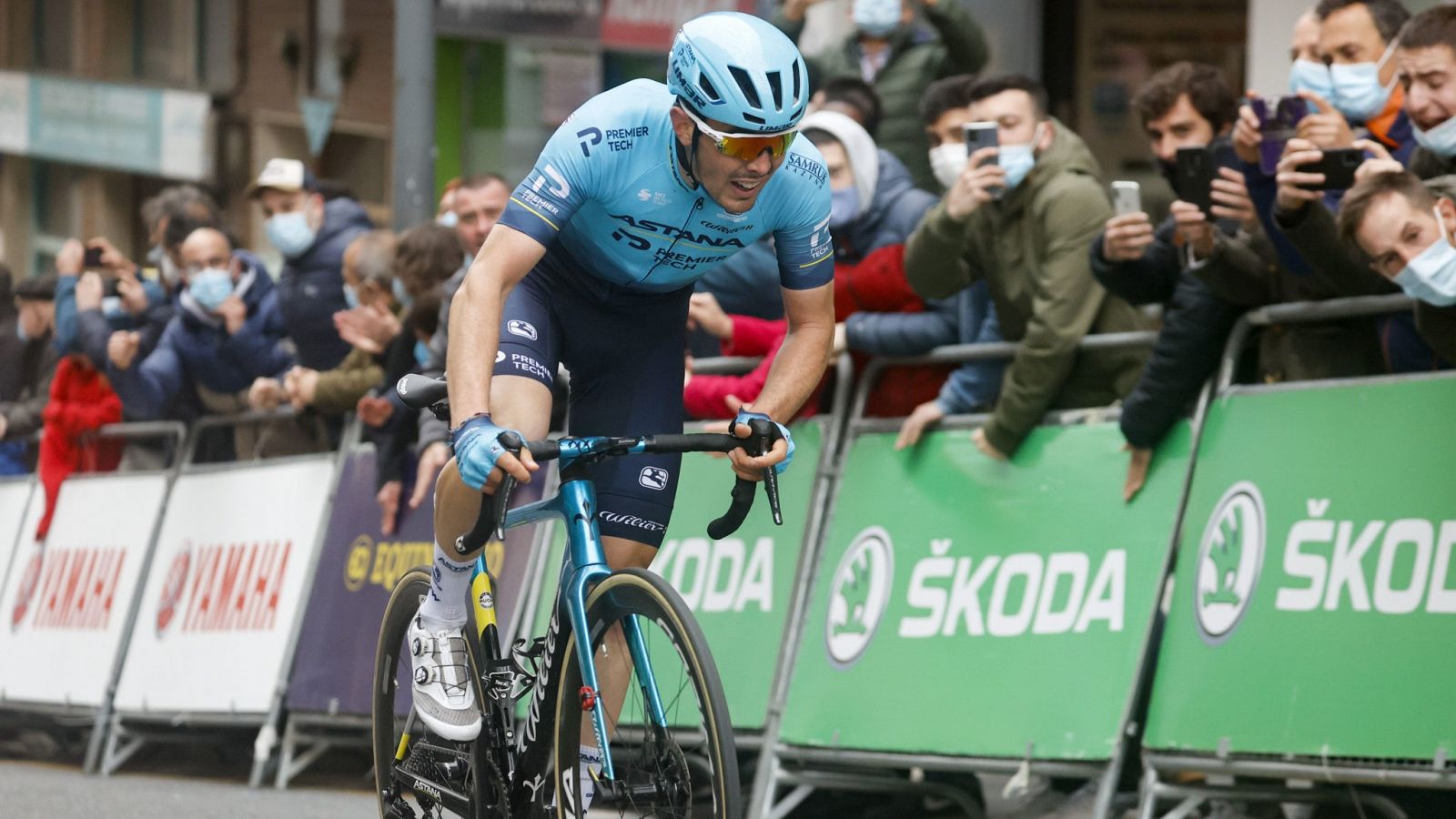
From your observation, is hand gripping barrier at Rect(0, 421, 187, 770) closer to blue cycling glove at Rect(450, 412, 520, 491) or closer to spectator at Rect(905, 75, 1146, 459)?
spectator at Rect(905, 75, 1146, 459)

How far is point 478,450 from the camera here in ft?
17.6

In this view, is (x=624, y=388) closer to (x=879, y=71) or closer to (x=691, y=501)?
(x=691, y=501)

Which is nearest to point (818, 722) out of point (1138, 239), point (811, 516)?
point (811, 516)

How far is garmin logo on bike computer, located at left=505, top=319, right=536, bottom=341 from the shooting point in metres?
6.06

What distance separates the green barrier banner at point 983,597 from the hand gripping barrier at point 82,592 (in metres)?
4.75

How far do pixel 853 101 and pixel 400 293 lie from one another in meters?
2.26

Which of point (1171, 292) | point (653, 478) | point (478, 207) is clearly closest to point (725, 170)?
point (653, 478)

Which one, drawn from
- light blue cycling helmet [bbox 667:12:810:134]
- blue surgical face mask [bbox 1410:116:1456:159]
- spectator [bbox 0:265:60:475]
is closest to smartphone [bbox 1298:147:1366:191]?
blue surgical face mask [bbox 1410:116:1456:159]

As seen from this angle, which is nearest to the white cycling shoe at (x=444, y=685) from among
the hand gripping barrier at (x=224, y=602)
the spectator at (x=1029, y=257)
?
the spectator at (x=1029, y=257)

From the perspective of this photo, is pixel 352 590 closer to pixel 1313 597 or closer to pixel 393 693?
pixel 393 693

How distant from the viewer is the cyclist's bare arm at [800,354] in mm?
5906

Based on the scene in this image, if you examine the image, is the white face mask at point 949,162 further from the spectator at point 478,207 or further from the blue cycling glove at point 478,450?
the blue cycling glove at point 478,450

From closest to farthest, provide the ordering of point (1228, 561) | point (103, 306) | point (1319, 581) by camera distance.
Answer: point (1319, 581) → point (1228, 561) → point (103, 306)

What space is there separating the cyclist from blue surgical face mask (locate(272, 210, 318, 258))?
561cm
